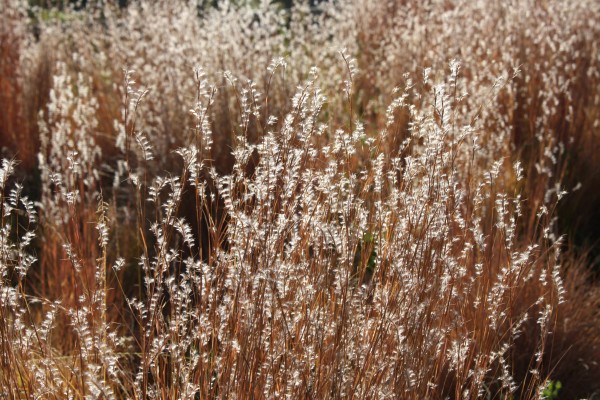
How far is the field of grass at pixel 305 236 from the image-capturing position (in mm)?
1946

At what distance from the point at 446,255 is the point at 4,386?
1.08 metres

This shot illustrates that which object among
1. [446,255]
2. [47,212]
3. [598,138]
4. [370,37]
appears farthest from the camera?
[370,37]

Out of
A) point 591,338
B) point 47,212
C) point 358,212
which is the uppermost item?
point 358,212

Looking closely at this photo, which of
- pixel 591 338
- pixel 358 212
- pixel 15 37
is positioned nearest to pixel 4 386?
pixel 358 212

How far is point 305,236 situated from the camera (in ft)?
7.14

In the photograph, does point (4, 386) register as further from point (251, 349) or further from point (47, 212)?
point (47, 212)

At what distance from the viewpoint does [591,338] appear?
10.1 ft

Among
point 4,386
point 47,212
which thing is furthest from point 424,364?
point 47,212

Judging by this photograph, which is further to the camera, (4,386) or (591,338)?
(591,338)

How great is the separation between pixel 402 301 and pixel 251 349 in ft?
1.18

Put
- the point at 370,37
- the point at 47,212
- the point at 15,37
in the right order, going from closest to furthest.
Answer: the point at 47,212 < the point at 15,37 < the point at 370,37

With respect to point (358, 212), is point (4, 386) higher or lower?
lower

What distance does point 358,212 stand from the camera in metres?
2.13

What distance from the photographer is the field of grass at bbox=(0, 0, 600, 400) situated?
1946 millimetres
